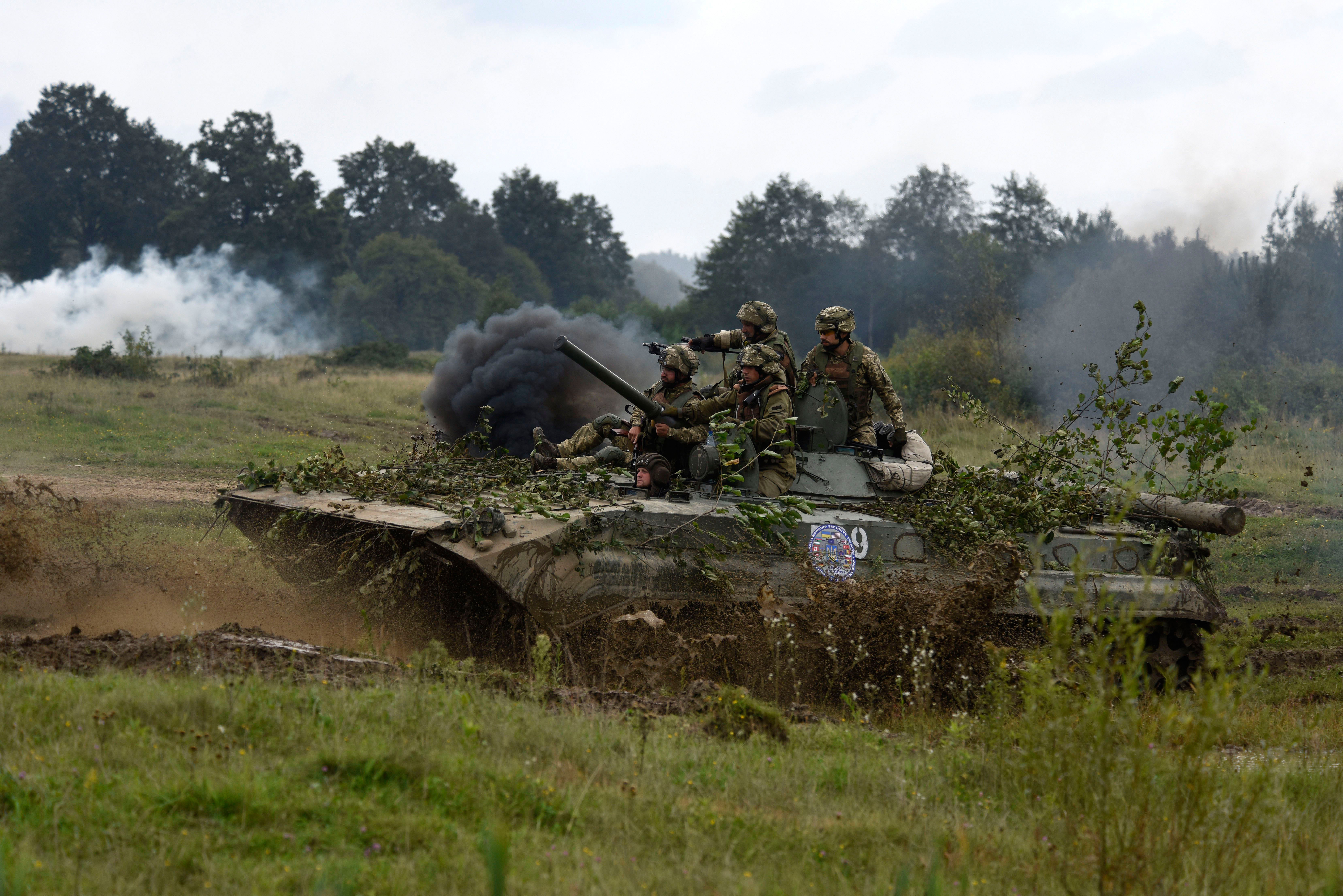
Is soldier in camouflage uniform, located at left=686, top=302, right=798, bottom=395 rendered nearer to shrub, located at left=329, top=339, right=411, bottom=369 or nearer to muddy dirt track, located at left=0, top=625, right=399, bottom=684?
muddy dirt track, located at left=0, top=625, right=399, bottom=684

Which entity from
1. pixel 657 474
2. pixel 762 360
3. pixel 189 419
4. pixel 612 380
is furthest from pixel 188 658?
pixel 189 419

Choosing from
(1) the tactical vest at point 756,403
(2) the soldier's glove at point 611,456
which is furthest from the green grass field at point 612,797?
(2) the soldier's glove at point 611,456

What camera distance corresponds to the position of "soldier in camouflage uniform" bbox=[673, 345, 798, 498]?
28.2ft

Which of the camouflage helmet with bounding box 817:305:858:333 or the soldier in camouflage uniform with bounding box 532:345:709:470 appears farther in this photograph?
the camouflage helmet with bounding box 817:305:858:333

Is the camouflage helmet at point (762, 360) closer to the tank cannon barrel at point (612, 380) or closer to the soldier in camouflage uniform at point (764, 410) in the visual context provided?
the soldier in camouflage uniform at point (764, 410)

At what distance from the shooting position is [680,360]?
948 cm

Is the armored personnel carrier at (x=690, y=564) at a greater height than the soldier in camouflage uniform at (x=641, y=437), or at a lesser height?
lesser

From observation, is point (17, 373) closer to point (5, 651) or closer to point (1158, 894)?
point (5, 651)

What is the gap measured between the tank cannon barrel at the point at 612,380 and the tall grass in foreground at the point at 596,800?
10.1 feet

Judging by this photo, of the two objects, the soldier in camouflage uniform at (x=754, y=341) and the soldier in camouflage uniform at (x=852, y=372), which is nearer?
the soldier in camouflage uniform at (x=754, y=341)

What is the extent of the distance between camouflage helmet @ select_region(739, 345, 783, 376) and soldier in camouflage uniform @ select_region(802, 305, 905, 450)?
563 millimetres

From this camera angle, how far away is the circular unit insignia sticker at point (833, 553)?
793 centimetres

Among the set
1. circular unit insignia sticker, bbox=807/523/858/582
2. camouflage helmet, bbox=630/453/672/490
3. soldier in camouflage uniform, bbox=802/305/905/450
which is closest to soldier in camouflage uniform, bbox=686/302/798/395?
soldier in camouflage uniform, bbox=802/305/905/450

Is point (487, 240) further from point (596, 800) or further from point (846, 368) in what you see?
point (596, 800)
